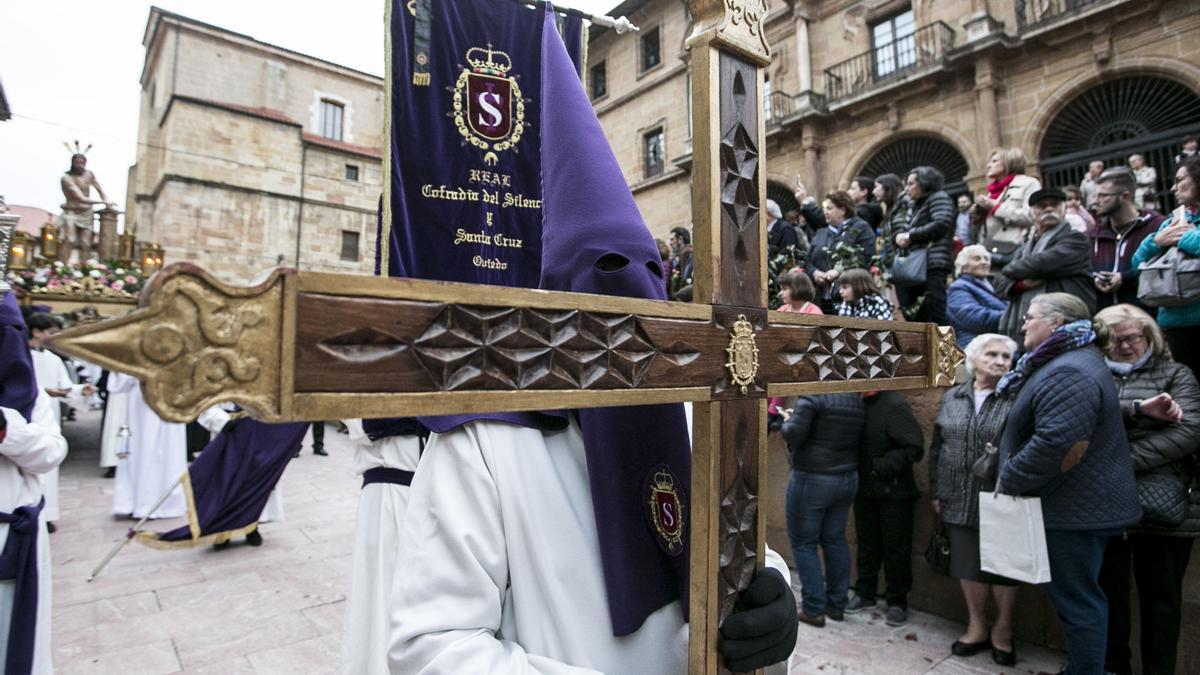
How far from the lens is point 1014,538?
10.2 ft

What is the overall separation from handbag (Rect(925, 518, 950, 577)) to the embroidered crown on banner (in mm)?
3714

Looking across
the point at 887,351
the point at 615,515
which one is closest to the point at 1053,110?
the point at 887,351

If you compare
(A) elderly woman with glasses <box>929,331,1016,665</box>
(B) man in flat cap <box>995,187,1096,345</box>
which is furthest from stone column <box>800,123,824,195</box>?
(A) elderly woman with glasses <box>929,331,1016,665</box>

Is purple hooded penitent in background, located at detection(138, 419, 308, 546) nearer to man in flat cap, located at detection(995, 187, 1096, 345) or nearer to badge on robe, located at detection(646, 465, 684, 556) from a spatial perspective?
badge on robe, located at detection(646, 465, 684, 556)

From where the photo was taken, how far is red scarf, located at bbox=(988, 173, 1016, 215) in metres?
5.75

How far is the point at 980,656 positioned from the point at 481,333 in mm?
4041

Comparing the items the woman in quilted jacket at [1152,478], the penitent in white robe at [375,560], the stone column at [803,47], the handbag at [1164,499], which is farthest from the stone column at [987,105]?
the penitent in white robe at [375,560]

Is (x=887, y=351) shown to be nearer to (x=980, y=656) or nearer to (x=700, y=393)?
(x=700, y=393)

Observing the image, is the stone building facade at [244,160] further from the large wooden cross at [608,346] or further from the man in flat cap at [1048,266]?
the large wooden cross at [608,346]

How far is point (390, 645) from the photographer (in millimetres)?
1031

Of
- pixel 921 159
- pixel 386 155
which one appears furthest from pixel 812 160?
pixel 386 155

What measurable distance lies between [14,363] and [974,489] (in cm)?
475

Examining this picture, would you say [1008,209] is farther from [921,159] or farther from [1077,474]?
[921,159]

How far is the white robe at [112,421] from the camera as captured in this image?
783 centimetres
